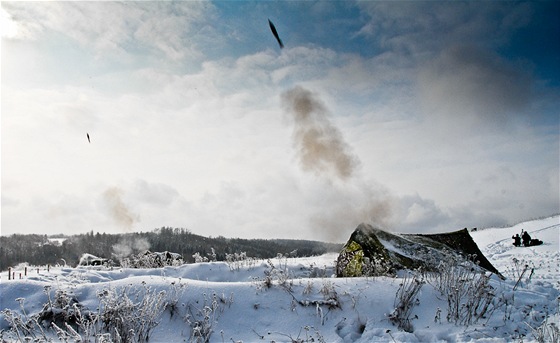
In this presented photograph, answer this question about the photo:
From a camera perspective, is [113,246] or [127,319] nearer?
[127,319]

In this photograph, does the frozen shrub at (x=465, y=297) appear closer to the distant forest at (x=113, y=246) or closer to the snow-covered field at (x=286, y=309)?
the snow-covered field at (x=286, y=309)

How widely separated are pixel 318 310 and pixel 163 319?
8.19 feet

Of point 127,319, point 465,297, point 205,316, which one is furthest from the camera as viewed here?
point 465,297

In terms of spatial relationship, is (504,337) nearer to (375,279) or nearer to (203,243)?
(375,279)

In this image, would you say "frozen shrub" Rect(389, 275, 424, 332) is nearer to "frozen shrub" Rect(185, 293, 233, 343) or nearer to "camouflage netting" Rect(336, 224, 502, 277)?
"camouflage netting" Rect(336, 224, 502, 277)

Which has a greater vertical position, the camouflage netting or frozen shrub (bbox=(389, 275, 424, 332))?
the camouflage netting

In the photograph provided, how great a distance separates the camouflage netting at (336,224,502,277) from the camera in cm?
904

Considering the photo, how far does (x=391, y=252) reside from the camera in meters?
9.40

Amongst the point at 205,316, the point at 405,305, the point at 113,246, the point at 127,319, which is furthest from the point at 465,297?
the point at 113,246

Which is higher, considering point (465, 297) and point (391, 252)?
point (391, 252)

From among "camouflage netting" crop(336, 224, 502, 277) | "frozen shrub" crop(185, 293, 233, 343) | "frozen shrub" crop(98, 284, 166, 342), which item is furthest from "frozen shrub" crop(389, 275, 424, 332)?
"frozen shrub" crop(98, 284, 166, 342)

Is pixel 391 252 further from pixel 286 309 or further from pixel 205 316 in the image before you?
pixel 205 316

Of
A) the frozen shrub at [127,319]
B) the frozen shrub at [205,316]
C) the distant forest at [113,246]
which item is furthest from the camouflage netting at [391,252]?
the distant forest at [113,246]

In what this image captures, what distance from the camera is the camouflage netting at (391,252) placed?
356 inches
